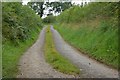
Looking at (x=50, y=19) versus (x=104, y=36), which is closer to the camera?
(x=104, y=36)

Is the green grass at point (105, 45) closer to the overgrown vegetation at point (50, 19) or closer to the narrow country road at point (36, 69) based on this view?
the narrow country road at point (36, 69)

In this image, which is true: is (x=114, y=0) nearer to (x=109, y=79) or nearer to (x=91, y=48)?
(x=91, y=48)

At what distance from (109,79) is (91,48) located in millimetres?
8477

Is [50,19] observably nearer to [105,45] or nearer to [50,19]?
[50,19]

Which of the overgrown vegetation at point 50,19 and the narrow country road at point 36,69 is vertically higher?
the overgrown vegetation at point 50,19

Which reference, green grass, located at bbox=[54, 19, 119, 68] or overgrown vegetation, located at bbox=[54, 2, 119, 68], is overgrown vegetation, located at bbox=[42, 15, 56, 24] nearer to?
overgrown vegetation, located at bbox=[54, 2, 119, 68]

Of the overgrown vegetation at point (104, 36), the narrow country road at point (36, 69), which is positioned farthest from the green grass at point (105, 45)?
the narrow country road at point (36, 69)

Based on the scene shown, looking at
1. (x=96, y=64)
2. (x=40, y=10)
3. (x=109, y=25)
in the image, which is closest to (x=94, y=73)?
(x=96, y=64)

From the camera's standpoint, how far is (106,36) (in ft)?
65.9

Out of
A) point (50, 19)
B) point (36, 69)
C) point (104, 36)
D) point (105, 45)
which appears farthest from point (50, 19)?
point (36, 69)

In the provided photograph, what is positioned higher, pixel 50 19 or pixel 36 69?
pixel 50 19

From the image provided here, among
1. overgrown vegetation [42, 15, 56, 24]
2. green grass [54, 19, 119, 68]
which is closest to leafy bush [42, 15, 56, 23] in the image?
overgrown vegetation [42, 15, 56, 24]

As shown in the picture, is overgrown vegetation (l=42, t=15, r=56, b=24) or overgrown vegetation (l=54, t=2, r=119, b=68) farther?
overgrown vegetation (l=42, t=15, r=56, b=24)

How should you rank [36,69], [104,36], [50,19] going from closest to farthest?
[36,69] < [104,36] < [50,19]
